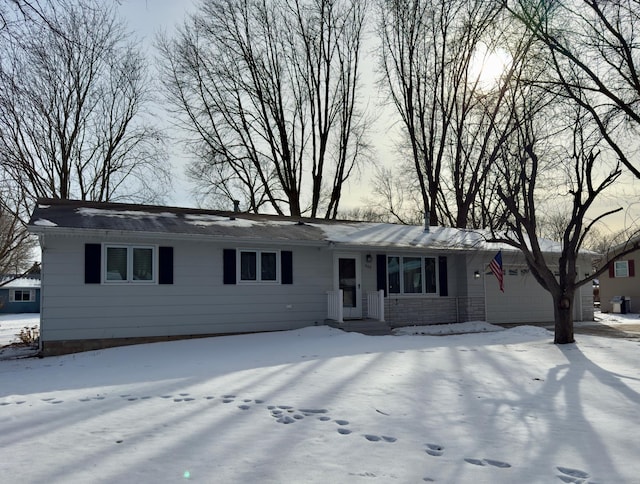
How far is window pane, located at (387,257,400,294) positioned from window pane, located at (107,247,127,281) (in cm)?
726

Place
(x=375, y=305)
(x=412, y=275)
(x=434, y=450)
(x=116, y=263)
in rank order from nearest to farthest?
(x=434, y=450) < (x=116, y=263) < (x=375, y=305) < (x=412, y=275)

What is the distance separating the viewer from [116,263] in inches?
431

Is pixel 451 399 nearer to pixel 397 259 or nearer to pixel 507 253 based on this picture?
pixel 397 259

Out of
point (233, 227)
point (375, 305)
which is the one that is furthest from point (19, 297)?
point (375, 305)

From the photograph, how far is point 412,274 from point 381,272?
125 centimetres

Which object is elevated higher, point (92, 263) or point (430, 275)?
point (92, 263)

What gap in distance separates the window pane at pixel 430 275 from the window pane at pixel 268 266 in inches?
200

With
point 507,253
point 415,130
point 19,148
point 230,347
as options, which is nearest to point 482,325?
point 507,253

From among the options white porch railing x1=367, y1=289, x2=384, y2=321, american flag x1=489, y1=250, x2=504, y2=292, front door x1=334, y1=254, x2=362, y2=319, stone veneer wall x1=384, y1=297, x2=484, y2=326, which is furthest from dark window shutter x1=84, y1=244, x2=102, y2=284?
american flag x1=489, y1=250, x2=504, y2=292

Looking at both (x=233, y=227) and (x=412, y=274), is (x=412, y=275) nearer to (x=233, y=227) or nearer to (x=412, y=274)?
(x=412, y=274)

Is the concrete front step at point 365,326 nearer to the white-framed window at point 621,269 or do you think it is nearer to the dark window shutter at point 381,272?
the dark window shutter at point 381,272

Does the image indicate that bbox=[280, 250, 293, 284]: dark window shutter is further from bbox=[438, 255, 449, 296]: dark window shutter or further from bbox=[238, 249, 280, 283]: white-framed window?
bbox=[438, 255, 449, 296]: dark window shutter

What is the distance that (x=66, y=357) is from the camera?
9844 millimetres

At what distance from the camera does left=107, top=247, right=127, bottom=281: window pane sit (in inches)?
428
